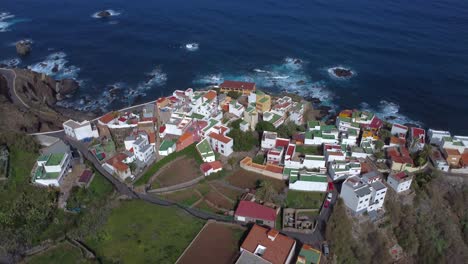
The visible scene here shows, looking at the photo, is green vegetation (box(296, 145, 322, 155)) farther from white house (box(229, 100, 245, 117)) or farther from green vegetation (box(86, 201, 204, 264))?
green vegetation (box(86, 201, 204, 264))

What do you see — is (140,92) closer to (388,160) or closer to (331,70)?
(331,70)

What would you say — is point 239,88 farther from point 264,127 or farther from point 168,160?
point 168,160

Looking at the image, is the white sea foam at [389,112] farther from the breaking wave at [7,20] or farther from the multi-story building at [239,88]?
the breaking wave at [7,20]

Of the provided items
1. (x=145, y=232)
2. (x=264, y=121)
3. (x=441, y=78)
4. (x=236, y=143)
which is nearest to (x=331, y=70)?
(x=441, y=78)

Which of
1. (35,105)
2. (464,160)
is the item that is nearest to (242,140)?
(464,160)

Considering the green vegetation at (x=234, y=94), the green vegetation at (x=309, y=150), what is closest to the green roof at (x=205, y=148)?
the green vegetation at (x=309, y=150)

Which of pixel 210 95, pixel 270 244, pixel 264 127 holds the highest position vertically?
pixel 210 95
